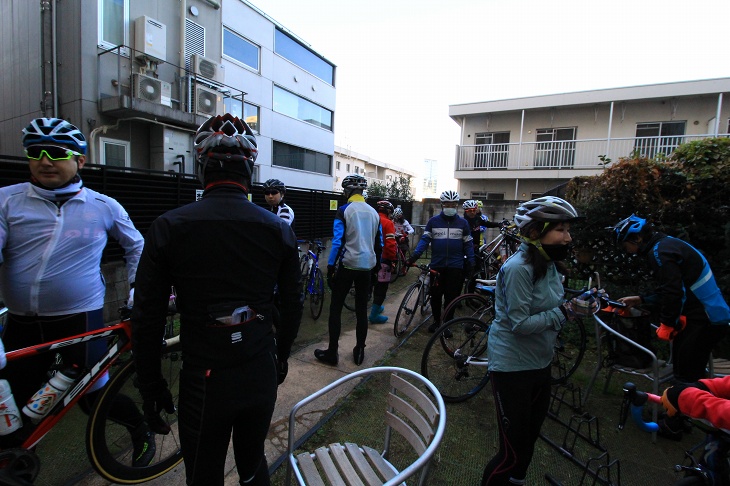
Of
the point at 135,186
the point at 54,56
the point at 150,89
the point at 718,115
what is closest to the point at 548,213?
the point at 135,186

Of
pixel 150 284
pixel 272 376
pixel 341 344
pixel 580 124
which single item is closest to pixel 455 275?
pixel 341 344

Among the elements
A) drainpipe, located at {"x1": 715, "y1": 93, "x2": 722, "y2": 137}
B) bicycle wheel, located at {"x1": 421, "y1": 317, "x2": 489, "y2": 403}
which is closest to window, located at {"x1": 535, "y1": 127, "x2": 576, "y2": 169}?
drainpipe, located at {"x1": 715, "y1": 93, "x2": 722, "y2": 137}

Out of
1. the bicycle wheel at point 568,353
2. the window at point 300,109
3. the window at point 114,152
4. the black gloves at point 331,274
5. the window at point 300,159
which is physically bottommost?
the bicycle wheel at point 568,353

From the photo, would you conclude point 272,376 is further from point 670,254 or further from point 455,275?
point 455,275

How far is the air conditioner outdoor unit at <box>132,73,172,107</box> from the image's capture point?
851 centimetres

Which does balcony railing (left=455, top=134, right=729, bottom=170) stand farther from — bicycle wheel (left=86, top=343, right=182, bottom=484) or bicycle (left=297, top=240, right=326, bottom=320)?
bicycle wheel (left=86, top=343, right=182, bottom=484)

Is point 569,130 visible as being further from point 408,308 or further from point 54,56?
point 54,56

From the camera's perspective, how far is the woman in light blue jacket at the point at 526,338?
1951 millimetres

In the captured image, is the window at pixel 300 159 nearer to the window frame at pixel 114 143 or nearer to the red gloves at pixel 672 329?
the window frame at pixel 114 143

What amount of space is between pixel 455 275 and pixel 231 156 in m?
3.91

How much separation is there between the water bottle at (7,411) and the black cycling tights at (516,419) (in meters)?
2.48

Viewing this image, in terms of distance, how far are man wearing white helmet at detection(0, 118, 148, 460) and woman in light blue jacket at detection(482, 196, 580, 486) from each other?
2.37 metres

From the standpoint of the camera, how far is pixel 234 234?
1412 mm

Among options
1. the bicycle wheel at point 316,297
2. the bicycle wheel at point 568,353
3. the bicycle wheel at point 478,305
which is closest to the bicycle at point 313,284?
the bicycle wheel at point 316,297
